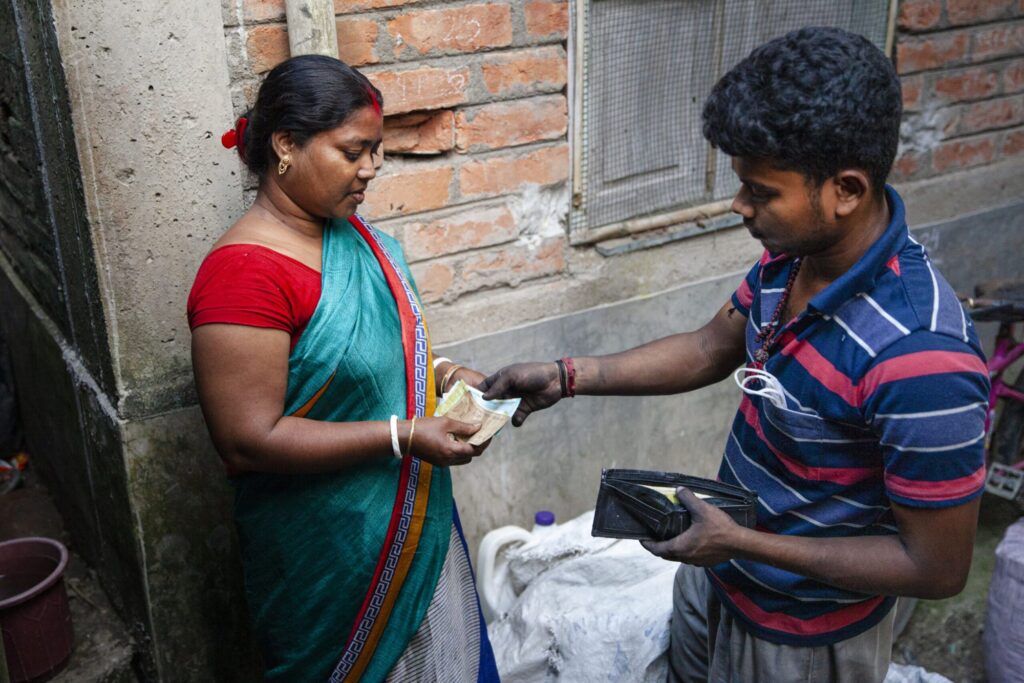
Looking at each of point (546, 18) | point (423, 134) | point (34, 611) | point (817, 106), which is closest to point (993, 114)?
point (546, 18)

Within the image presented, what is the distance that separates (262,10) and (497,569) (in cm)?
193

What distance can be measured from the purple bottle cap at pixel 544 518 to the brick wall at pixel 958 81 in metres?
2.11

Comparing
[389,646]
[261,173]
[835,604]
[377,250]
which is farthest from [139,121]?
[835,604]

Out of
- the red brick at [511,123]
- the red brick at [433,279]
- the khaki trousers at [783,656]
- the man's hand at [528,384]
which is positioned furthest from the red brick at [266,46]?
the khaki trousers at [783,656]

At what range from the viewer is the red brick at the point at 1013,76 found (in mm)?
4215

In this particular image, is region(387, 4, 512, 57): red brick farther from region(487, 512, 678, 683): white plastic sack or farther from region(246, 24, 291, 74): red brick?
region(487, 512, 678, 683): white plastic sack

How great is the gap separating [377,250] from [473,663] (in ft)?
3.66

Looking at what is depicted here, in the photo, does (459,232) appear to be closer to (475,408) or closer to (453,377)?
(453,377)

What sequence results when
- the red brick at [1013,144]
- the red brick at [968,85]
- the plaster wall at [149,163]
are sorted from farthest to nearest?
the red brick at [1013,144] < the red brick at [968,85] < the plaster wall at [149,163]

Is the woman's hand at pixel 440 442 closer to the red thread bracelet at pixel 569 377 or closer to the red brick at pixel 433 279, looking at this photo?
the red thread bracelet at pixel 569 377

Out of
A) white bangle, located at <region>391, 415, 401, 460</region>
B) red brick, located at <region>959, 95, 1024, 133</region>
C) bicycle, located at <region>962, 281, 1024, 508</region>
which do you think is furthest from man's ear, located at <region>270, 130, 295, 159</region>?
red brick, located at <region>959, 95, 1024, 133</region>

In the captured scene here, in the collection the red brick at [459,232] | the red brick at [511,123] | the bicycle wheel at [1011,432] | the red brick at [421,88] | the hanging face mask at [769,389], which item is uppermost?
the red brick at [421,88]

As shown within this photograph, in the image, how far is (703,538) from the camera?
1819 millimetres

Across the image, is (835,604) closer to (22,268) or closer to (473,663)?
(473,663)
